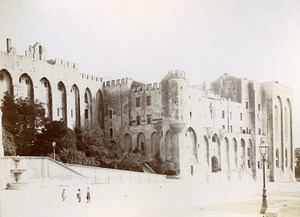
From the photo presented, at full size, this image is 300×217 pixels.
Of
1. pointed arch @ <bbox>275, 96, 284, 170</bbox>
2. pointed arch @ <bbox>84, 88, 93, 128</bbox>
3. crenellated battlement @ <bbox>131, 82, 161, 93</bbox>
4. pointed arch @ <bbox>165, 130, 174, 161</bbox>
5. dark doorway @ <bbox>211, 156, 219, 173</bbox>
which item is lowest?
dark doorway @ <bbox>211, 156, 219, 173</bbox>

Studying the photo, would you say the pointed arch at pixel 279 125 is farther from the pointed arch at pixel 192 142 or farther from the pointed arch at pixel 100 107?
the pointed arch at pixel 100 107

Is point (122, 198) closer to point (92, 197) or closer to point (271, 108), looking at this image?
point (92, 197)

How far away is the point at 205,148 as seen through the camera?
13.7 m

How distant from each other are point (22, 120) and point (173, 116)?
5.11 meters

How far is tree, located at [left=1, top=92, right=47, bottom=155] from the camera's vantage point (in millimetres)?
8266

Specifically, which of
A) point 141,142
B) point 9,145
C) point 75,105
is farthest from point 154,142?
point 9,145

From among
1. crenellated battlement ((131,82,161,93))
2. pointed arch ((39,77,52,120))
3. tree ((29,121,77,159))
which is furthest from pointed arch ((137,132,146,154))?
pointed arch ((39,77,52,120))

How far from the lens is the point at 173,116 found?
13.2m

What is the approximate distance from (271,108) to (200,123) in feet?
13.0

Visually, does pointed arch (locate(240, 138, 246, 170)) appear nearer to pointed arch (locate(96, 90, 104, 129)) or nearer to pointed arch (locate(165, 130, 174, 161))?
pointed arch (locate(165, 130, 174, 161))

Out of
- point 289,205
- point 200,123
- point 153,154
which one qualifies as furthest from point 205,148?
point 289,205

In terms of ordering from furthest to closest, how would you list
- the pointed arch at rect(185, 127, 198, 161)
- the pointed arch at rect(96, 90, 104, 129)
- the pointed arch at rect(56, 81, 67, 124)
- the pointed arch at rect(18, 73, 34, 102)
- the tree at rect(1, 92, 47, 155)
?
1. the pointed arch at rect(96, 90, 104, 129)
2. the pointed arch at rect(185, 127, 198, 161)
3. the pointed arch at rect(56, 81, 67, 124)
4. the pointed arch at rect(18, 73, 34, 102)
5. the tree at rect(1, 92, 47, 155)

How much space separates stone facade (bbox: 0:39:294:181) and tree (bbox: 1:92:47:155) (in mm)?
516

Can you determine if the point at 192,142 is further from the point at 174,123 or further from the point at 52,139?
the point at 52,139
